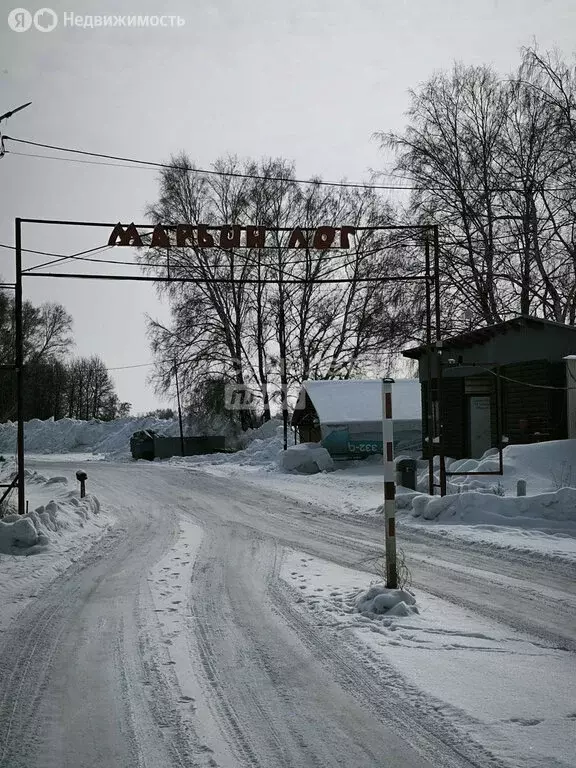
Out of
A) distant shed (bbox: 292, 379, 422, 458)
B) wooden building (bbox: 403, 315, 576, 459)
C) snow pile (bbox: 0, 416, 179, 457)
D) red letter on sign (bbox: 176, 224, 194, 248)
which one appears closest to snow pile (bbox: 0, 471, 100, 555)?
red letter on sign (bbox: 176, 224, 194, 248)

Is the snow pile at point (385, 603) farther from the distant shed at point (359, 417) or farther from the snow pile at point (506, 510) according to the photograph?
the distant shed at point (359, 417)

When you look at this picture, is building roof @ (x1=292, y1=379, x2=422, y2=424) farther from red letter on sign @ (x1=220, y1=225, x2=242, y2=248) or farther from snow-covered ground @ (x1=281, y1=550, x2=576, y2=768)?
snow-covered ground @ (x1=281, y1=550, x2=576, y2=768)

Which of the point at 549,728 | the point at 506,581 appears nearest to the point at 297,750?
the point at 549,728

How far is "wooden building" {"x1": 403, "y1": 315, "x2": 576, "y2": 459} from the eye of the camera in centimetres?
2120

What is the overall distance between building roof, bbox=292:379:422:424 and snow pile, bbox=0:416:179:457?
25323 millimetres

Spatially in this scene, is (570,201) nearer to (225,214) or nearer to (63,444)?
(225,214)

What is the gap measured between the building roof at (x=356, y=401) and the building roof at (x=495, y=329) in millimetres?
4927

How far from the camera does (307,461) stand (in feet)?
90.1

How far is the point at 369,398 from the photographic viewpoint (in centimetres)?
3297

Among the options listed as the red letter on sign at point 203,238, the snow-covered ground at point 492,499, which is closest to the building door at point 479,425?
the snow-covered ground at point 492,499

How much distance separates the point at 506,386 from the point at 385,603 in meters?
18.1

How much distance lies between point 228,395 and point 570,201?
21229mm

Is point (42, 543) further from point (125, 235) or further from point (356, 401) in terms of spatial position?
point (356, 401)

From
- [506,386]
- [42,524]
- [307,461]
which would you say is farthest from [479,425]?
[42,524]
